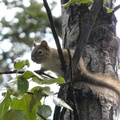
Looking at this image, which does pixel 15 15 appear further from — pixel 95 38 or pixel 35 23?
pixel 95 38

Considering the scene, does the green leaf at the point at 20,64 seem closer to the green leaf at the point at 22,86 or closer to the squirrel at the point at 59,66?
the green leaf at the point at 22,86

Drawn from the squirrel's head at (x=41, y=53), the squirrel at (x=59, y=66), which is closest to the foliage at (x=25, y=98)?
the squirrel at (x=59, y=66)

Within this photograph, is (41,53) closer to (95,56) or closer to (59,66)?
(59,66)

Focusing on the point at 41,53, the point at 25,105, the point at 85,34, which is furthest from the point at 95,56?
the point at 41,53

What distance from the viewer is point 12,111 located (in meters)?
0.97

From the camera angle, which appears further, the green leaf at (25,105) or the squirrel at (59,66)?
the squirrel at (59,66)

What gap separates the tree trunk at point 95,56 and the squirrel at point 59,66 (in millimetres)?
23

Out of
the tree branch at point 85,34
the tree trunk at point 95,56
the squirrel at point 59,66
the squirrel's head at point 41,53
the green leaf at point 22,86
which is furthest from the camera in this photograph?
the squirrel's head at point 41,53

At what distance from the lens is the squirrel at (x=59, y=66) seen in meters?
1.53

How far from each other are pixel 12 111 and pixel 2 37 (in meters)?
4.44

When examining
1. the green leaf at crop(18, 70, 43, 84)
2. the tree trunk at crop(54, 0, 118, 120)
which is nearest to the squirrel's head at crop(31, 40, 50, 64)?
the tree trunk at crop(54, 0, 118, 120)

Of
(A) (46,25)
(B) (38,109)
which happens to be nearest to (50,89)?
(B) (38,109)

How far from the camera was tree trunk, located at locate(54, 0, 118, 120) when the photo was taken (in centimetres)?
139

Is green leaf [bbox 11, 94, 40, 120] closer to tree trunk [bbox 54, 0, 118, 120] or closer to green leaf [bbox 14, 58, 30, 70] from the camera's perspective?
green leaf [bbox 14, 58, 30, 70]
